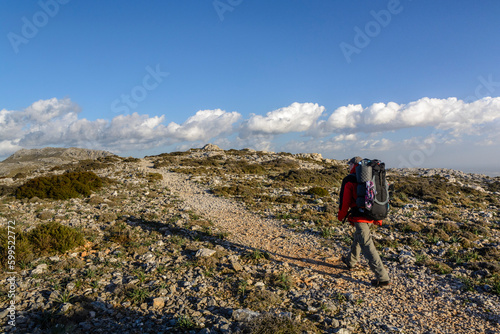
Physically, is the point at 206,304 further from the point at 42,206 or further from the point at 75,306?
the point at 42,206

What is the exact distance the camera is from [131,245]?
30.2 ft

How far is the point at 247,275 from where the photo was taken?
23.4 ft

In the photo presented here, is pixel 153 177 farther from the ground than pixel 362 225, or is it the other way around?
pixel 153 177

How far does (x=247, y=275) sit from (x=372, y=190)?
3.79 meters

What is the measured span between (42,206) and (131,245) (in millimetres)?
8749

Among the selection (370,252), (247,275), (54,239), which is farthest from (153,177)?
(370,252)

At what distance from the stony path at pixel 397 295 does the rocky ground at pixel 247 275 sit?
0.03 meters

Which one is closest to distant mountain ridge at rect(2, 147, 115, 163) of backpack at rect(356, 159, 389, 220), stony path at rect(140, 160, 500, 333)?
stony path at rect(140, 160, 500, 333)

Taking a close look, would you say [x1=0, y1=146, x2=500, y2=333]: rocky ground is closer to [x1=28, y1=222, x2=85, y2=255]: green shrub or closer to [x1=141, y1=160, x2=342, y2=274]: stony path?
[x1=141, y1=160, x2=342, y2=274]: stony path

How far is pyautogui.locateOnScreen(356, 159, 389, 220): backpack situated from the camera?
619 centimetres

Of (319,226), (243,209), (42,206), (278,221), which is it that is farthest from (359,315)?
(42,206)

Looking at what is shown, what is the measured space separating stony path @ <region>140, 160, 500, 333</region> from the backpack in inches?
73.0

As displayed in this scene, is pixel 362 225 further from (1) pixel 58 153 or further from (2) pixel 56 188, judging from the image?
(1) pixel 58 153

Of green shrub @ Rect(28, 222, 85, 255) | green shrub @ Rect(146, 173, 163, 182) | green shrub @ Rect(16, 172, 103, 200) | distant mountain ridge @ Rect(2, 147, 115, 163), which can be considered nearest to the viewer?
green shrub @ Rect(28, 222, 85, 255)
